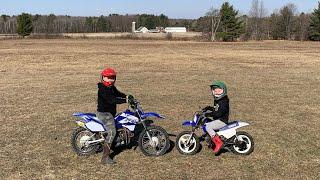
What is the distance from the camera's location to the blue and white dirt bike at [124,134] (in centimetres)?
723

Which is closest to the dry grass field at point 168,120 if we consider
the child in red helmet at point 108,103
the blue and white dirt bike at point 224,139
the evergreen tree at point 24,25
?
the blue and white dirt bike at point 224,139

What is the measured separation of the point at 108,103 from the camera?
7.16 metres

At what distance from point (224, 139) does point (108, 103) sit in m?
2.08

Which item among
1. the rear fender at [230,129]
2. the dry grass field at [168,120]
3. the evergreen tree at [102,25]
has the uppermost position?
Result: the evergreen tree at [102,25]

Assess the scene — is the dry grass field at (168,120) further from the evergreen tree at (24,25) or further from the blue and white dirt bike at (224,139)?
the evergreen tree at (24,25)

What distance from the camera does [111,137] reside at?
7.13 metres

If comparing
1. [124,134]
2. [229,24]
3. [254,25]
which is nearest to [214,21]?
[229,24]

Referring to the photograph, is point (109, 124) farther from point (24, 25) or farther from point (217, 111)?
point (24, 25)

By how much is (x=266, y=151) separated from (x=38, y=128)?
191 inches

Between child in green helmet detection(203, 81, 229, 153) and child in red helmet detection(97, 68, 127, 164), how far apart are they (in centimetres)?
148

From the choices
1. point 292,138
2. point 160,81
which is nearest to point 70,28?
point 160,81

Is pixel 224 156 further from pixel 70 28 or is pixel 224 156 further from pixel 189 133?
pixel 70 28

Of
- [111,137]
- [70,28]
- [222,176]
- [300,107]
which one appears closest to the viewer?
[222,176]

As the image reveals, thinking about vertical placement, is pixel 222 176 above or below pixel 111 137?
below
